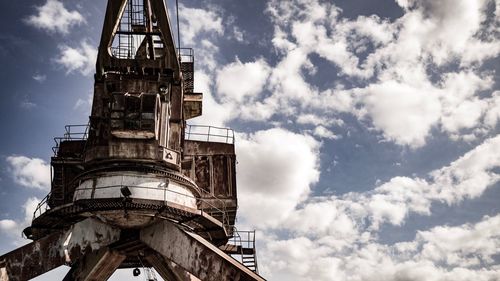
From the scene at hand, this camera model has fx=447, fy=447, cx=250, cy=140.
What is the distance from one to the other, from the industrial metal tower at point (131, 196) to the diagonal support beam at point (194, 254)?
26 millimetres

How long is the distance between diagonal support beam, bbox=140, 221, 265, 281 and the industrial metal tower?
0.03 meters

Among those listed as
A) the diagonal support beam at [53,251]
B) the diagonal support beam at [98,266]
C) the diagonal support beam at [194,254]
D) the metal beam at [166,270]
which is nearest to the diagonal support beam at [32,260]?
the diagonal support beam at [53,251]

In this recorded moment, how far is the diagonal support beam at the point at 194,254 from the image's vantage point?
11266 millimetres

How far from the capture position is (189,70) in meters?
19.0

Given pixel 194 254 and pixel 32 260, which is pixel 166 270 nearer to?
pixel 194 254

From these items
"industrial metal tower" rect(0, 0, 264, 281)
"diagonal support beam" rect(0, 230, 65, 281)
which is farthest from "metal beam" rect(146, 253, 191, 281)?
"diagonal support beam" rect(0, 230, 65, 281)

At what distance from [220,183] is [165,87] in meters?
4.32

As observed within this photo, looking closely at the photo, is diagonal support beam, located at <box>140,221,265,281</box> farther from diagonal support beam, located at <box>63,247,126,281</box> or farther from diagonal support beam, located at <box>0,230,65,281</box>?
diagonal support beam, located at <box>0,230,65,281</box>

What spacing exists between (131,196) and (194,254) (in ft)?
7.56

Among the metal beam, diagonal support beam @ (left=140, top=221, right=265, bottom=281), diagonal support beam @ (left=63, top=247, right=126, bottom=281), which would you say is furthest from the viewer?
the metal beam

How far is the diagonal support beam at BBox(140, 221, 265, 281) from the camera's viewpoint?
11266 mm

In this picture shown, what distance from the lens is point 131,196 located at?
1206cm

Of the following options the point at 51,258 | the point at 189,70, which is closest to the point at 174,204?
the point at 51,258

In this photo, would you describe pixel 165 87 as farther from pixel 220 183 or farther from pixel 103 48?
pixel 220 183
